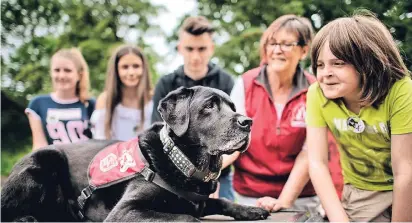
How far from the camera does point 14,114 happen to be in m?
8.48

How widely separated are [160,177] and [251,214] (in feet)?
1.94

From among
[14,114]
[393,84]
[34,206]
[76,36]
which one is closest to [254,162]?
[393,84]

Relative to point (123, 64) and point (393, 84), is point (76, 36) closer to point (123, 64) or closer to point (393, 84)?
point (123, 64)

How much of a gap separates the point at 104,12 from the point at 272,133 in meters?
8.88

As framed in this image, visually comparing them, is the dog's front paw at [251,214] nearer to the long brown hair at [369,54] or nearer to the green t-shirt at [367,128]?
the green t-shirt at [367,128]

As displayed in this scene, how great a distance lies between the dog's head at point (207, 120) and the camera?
7.05ft

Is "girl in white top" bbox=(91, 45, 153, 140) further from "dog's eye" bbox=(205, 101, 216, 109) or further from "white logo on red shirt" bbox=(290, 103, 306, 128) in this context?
"dog's eye" bbox=(205, 101, 216, 109)

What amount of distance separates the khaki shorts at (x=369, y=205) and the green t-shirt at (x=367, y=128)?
0.04 meters

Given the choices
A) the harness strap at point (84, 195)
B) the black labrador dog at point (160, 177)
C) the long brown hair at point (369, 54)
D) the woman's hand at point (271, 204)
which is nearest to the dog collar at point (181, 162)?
the black labrador dog at point (160, 177)

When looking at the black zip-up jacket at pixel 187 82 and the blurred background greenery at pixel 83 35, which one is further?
the blurred background greenery at pixel 83 35

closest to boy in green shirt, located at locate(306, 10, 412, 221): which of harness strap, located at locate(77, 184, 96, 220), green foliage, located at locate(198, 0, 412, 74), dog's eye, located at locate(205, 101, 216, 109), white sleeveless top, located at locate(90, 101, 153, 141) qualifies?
dog's eye, located at locate(205, 101, 216, 109)

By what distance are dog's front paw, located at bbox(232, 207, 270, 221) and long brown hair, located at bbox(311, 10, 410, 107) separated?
32.2 inches

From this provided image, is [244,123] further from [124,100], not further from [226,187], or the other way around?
[124,100]

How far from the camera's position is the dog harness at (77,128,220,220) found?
2193 mm
